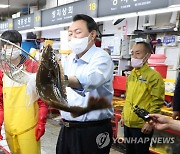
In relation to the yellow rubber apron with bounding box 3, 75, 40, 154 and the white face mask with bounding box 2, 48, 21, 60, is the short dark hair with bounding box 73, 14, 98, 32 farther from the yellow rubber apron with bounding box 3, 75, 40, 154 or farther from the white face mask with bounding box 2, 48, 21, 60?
the yellow rubber apron with bounding box 3, 75, 40, 154

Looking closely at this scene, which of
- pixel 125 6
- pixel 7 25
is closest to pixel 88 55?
pixel 125 6

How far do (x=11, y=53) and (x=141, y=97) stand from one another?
58.5 inches

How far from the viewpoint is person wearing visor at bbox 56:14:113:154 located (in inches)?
56.7

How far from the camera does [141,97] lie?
2396 millimetres

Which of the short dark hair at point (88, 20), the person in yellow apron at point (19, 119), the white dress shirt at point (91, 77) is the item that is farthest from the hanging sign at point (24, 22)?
the short dark hair at point (88, 20)

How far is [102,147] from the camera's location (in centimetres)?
167

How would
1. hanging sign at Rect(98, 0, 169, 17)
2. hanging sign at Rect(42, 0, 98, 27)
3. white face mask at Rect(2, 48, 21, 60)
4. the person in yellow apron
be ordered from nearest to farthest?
white face mask at Rect(2, 48, 21, 60), the person in yellow apron, hanging sign at Rect(98, 0, 169, 17), hanging sign at Rect(42, 0, 98, 27)

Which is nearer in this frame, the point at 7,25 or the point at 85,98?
the point at 85,98

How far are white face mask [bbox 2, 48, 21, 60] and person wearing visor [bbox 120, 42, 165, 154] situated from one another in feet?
4.72

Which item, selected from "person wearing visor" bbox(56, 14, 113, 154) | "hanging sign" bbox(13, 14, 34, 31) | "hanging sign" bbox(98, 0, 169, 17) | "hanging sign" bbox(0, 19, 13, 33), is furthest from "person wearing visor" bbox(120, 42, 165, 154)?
"hanging sign" bbox(0, 19, 13, 33)

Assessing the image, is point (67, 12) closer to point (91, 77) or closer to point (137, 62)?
point (137, 62)

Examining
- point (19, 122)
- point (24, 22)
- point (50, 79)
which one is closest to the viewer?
point (50, 79)

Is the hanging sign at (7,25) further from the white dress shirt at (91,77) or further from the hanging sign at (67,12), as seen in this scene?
the white dress shirt at (91,77)

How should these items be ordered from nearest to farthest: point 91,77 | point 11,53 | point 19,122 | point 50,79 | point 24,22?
point 50,79
point 91,77
point 11,53
point 19,122
point 24,22
